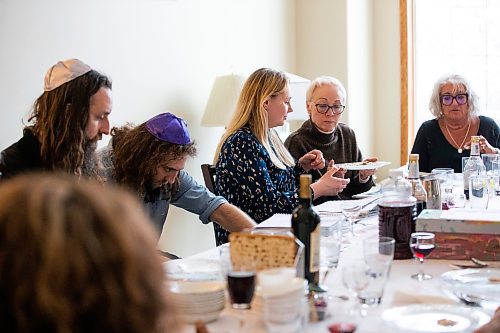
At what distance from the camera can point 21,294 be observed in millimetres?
730

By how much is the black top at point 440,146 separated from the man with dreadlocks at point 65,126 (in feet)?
7.40

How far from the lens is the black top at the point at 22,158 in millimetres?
2135

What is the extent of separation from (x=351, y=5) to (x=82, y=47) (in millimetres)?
2549

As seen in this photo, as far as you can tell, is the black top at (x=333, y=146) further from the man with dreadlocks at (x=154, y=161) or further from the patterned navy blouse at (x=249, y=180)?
the man with dreadlocks at (x=154, y=161)

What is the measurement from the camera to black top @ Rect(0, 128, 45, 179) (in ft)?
7.00

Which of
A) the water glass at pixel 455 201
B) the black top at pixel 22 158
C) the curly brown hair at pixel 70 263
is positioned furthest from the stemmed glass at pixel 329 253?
the curly brown hair at pixel 70 263

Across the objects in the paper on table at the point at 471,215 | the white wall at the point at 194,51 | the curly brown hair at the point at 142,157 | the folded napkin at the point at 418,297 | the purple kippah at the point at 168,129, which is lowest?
the folded napkin at the point at 418,297

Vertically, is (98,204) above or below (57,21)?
below

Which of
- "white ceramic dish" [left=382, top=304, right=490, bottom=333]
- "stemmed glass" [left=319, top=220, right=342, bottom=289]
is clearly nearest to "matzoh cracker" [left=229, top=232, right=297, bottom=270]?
"white ceramic dish" [left=382, top=304, right=490, bottom=333]

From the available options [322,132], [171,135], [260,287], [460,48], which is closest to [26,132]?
[171,135]

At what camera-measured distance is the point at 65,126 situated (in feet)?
7.22

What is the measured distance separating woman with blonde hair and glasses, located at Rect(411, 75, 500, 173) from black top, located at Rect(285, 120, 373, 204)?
0.40 meters

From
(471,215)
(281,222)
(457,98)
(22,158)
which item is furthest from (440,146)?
(22,158)

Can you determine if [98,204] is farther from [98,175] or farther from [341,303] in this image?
[98,175]
